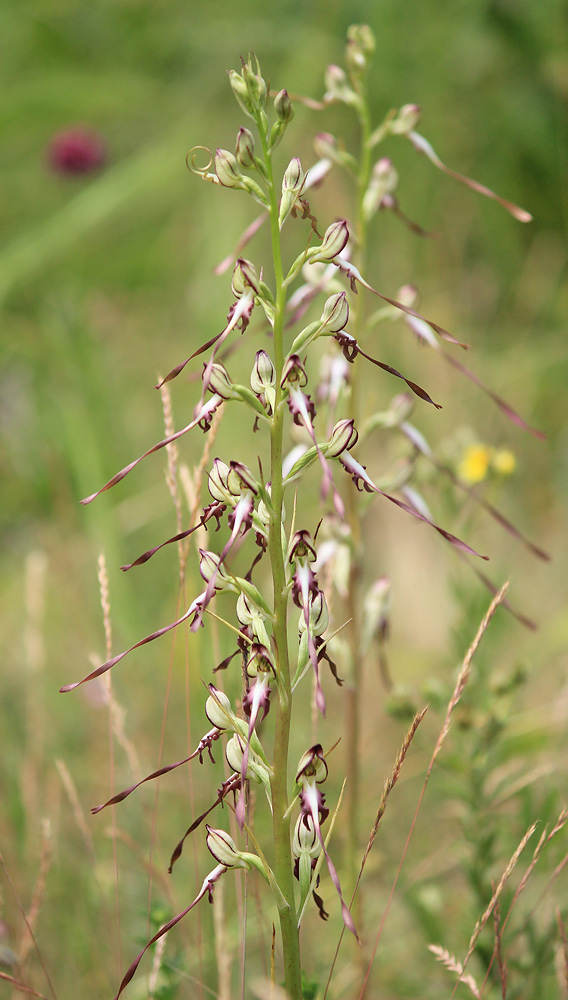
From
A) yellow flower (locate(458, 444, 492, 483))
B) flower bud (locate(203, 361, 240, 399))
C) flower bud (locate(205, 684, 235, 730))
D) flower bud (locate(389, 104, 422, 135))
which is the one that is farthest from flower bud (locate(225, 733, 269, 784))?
yellow flower (locate(458, 444, 492, 483))

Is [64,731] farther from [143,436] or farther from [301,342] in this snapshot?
[301,342]

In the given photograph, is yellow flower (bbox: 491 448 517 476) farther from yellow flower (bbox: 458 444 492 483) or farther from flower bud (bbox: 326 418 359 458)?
flower bud (bbox: 326 418 359 458)

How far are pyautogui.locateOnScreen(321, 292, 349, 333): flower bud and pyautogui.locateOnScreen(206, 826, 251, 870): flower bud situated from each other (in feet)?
1.72

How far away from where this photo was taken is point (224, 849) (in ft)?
2.79

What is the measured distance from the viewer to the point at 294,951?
0.89 m

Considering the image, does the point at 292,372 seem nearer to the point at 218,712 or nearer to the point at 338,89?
the point at 218,712

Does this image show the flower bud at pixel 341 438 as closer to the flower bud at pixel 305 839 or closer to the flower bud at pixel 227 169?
the flower bud at pixel 227 169

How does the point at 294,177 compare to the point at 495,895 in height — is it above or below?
above

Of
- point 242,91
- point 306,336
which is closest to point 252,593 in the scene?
point 306,336

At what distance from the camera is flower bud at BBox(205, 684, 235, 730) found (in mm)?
839

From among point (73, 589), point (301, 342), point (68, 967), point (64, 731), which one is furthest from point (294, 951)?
point (73, 589)

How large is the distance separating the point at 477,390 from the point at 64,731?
1.98 meters

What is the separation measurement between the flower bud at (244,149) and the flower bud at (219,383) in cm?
21

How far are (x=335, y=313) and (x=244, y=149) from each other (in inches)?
7.5
